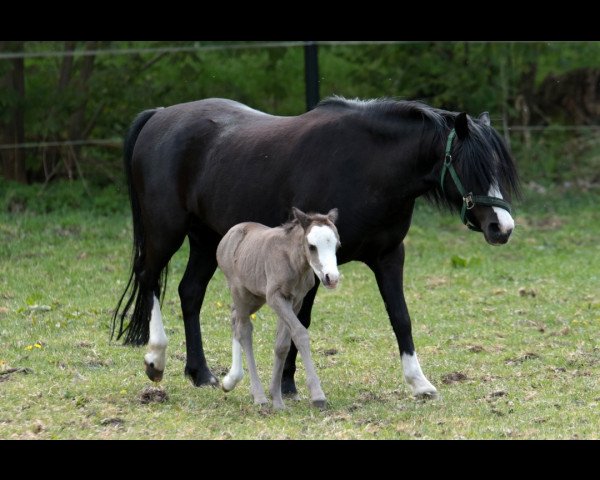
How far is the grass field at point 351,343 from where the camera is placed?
6090 mm

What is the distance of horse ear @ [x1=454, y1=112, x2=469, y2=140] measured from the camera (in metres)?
6.38

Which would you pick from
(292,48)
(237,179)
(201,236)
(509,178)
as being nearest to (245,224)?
(237,179)

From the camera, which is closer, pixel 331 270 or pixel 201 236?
pixel 331 270

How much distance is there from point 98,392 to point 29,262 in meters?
5.08

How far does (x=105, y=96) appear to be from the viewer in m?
14.2

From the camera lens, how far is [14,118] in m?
14.0

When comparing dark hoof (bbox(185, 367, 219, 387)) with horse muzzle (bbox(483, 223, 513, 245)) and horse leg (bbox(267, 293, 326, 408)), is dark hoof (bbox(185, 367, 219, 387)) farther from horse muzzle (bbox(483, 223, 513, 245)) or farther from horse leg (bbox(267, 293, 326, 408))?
horse muzzle (bbox(483, 223, 513, 245))

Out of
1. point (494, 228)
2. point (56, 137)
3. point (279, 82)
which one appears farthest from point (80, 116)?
point (494, 228)

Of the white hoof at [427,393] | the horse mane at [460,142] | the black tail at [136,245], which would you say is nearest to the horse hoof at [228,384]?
the white hoof at [427,393]

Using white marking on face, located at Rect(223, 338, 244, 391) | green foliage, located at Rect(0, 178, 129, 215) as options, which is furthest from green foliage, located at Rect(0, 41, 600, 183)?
white marking on face, located at Rect(223, 338, 244, 391)

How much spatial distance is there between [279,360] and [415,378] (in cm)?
92
